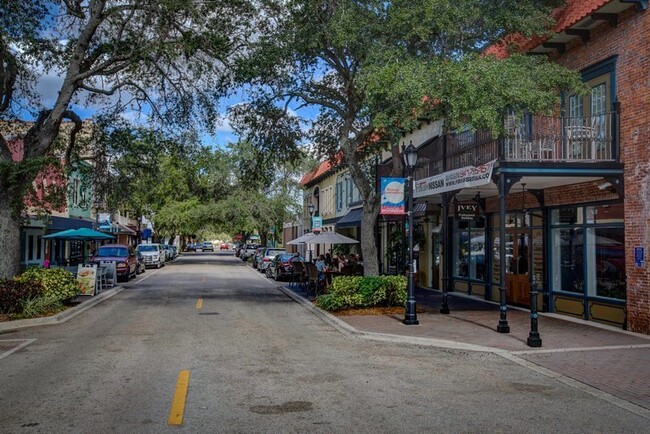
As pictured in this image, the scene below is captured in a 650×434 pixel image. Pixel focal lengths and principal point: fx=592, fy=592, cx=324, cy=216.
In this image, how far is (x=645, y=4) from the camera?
39.4 feet

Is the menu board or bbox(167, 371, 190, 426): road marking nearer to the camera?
bbox(167, 371, 190, 426): road marking

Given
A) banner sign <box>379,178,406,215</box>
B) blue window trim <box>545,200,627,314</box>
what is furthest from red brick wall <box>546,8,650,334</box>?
banner sign <box>379,178,406,215</box>

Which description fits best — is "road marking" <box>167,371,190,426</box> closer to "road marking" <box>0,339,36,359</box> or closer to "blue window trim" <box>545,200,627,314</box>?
"road marking" <box>0,339,36,359</box>

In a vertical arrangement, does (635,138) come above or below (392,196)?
above

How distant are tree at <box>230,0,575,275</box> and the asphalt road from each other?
5.06 m

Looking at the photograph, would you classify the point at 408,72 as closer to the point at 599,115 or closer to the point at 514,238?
the point at 599,115

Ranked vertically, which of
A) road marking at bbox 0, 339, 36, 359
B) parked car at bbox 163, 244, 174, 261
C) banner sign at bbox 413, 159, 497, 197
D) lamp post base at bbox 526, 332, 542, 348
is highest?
banner sign at bbox 413, 159, 497, 197

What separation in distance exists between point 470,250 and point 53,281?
515 inches

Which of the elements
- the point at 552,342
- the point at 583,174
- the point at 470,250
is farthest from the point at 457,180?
the point at 470,250

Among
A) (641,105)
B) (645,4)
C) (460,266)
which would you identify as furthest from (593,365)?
(460,266)

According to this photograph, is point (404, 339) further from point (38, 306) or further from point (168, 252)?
point (168, 252)

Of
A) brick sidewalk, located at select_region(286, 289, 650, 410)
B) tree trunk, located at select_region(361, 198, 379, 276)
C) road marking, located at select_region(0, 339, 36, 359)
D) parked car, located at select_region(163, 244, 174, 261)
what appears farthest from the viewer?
parked car, located at select_region(163, 244, 174, 261)

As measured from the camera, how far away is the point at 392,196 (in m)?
15.2

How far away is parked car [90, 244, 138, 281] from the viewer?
94.9 ft
